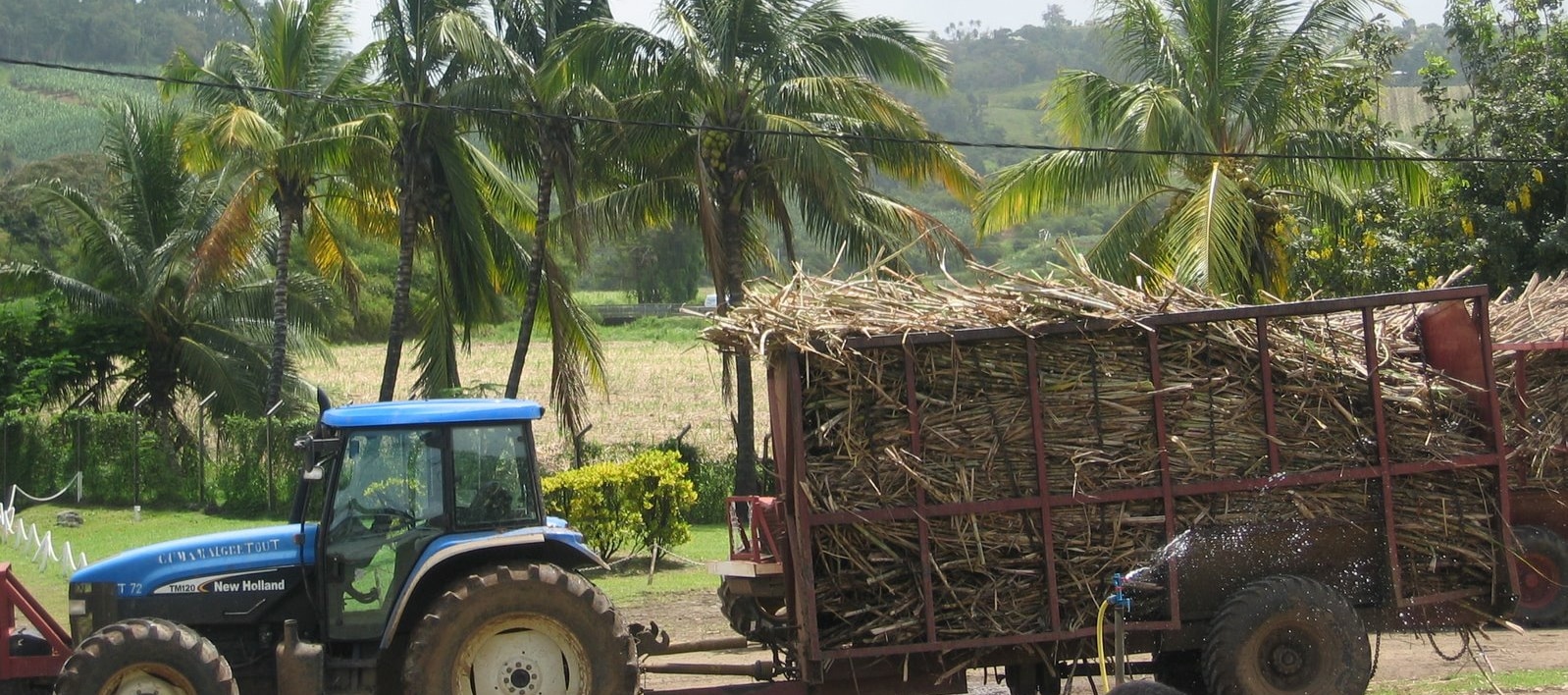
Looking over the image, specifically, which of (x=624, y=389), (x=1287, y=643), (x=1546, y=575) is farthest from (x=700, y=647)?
(x=624, y=389)

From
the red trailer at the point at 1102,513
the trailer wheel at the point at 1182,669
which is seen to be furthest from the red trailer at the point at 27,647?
the trailer wheel at the point at 1182,669

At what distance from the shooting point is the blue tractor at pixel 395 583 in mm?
8086

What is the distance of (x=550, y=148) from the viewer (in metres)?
21.9

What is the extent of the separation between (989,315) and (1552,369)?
5834 millimetres

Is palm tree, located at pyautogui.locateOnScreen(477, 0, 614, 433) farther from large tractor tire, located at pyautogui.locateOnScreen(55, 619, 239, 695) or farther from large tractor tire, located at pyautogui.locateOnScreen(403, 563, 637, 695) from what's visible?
large tractor tire, located at pyautogui.locateOnScreen(55, 619, 239, 695)

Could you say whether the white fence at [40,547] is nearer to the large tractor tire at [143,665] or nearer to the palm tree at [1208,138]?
the large tractor tire at [143,665]

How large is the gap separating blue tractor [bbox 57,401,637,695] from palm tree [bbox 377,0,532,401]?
13.0 m

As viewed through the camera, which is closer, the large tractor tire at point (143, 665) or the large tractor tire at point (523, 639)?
the large tractor tire at point (143, 665)

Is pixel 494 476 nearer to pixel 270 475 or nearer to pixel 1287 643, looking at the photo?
pixel 1287 643

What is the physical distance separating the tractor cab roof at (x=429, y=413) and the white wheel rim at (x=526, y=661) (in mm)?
1195

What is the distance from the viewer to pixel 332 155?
21141 mm

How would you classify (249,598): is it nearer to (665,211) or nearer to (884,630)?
(884,630)

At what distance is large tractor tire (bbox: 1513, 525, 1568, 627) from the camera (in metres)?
11.8

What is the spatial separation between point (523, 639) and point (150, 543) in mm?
13539
